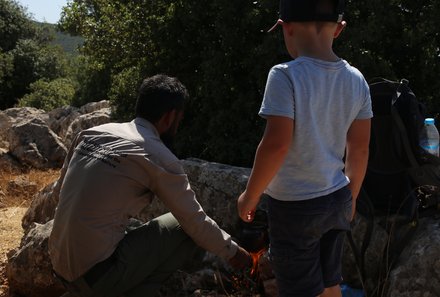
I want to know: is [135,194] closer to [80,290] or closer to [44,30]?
[80,290]

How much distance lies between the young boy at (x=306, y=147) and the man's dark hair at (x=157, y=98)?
2.52 ft

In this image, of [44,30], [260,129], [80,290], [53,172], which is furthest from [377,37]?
[44,30]

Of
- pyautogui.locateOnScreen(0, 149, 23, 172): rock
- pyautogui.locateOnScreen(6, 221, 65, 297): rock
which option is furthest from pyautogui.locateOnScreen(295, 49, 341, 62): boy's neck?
pyautogui.locateOnScreen(0, 149, 23, 172): rock

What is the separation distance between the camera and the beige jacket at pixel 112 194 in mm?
2844

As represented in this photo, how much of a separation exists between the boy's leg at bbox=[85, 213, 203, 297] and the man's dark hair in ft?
1.90

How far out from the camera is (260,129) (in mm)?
5613

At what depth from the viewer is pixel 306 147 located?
7.72ft

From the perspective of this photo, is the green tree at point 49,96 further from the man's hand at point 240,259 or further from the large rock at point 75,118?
the man's hand at point 240,259

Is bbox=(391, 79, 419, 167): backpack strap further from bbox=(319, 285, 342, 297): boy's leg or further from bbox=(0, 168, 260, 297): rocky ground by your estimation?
bbox=(0, 168, 260, 297): rocky ground

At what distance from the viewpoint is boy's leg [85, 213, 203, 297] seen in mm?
2939

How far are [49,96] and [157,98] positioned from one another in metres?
18.7

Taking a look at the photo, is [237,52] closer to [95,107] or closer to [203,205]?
[203,205]

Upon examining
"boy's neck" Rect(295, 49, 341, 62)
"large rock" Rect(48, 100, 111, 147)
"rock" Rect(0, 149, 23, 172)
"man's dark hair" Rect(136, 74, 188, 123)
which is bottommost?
"rock" Rect(0, 149, 23, 172)

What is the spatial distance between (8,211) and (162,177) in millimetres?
4228
